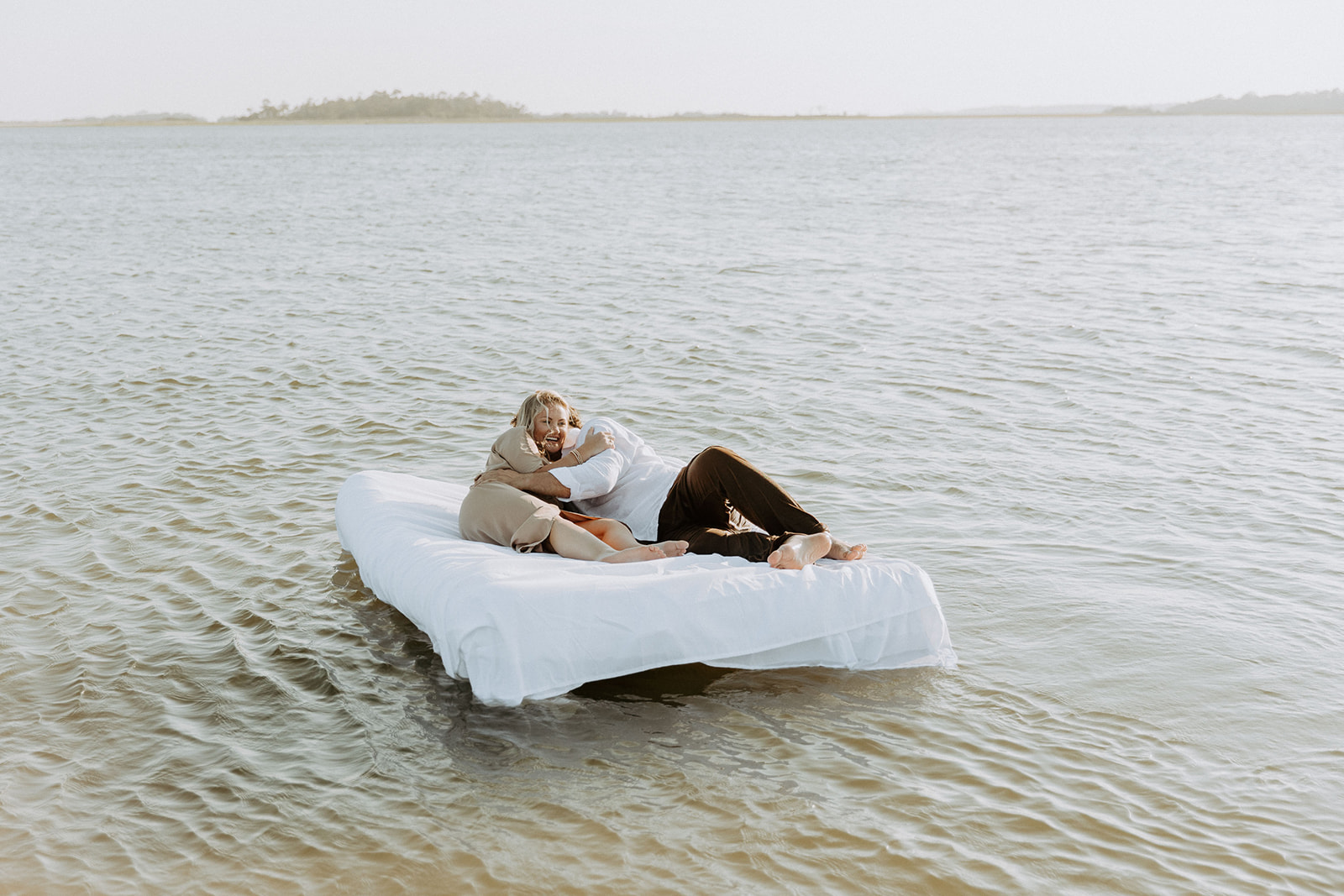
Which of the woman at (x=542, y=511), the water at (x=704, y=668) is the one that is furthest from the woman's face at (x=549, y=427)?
the water at (x=704, y=668)

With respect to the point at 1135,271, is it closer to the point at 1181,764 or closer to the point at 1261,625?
the point at 1261,625

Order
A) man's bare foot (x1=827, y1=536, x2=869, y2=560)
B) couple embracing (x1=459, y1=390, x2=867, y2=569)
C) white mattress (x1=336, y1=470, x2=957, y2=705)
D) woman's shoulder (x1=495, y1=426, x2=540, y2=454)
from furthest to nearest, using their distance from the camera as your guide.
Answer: woman's shoulder (x1=495, y1=426, x2=540, y2=454) → couple embracing (x1=459, y1=390, x2=867, y2=569) → man's bare foot (x1=827, y1=536, x2=869, y2=560) → white mattress (x1=336, y1=470, x2=957, y2=705)

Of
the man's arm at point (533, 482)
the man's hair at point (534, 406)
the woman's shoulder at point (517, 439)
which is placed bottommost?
the man's arm at point (533, 482)

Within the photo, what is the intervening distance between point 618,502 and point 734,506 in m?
0.79

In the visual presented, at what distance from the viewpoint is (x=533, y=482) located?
5832 millimetres

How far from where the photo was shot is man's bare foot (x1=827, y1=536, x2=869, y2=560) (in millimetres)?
5430

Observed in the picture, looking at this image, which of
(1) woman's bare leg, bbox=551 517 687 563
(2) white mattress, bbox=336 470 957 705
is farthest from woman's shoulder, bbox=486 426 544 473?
(2) white mattress, bbox=336 470 957 705

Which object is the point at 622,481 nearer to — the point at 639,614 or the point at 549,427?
the point at 549,427

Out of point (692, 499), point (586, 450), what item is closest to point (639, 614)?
point (692, 499)

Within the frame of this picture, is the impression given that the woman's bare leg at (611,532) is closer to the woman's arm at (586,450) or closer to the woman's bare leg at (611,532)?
the woman's bare leg at (611,532)

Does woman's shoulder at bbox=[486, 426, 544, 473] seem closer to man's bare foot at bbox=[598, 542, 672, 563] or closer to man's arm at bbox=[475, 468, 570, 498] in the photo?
man's arm at bbox=[475, 468, 570, 498]

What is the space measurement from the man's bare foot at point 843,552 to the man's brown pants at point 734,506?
0.12 metres

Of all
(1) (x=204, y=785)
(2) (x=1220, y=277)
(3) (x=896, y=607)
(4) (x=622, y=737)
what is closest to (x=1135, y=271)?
(2) (x=1220, y=277)

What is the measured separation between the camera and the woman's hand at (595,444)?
6008 mm
